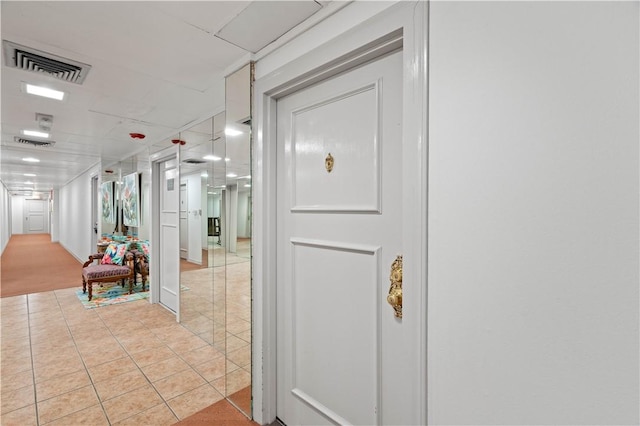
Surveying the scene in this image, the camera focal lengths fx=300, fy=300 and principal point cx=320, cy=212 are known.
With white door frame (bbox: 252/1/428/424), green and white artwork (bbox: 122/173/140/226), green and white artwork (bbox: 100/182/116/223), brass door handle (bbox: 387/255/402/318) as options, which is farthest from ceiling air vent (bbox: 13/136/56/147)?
brass door handle (bbox: 387/255/402/318)

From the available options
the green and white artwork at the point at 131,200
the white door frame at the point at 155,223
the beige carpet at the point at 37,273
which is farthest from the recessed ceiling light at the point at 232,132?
the beige carpet at the point at 37,273

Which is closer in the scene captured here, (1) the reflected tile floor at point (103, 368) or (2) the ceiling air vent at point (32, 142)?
(1) the reflected tile floor at point (103, 368)

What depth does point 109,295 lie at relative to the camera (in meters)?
4.86

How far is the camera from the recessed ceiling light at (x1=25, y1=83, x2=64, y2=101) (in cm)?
249

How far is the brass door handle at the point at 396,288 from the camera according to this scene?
126 centimetres

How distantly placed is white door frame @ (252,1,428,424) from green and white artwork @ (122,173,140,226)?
4120 millimetres

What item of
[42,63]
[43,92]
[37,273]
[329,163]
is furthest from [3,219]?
[329,163]

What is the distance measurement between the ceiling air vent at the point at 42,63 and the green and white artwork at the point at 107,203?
4.39 meters

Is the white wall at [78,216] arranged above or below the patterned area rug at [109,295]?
above

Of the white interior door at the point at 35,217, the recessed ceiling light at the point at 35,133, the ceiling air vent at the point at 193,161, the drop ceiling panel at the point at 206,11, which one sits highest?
the drop ceiling panel at the point at 206,11

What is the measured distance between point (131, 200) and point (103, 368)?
3.38 metres

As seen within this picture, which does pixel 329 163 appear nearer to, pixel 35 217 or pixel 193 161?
pixel 193 161

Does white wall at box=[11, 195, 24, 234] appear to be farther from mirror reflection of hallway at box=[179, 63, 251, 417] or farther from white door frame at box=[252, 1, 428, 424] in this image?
white door frame at box=[252, 1, 428, 424]

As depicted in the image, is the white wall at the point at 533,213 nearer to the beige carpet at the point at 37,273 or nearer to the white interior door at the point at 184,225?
the white interior door at the point at 184,225
